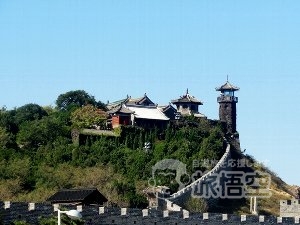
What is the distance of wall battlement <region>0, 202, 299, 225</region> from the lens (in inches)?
1260

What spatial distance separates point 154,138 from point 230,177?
5.72 m

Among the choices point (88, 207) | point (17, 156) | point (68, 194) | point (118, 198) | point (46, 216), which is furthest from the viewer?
point (17, 156)

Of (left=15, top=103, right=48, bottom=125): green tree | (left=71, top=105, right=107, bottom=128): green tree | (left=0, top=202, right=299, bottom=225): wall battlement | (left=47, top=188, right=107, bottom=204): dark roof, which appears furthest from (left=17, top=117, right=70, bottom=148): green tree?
(left=0, top=202, right=299, bottom=225): wall battlement

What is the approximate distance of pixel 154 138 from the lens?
221ft

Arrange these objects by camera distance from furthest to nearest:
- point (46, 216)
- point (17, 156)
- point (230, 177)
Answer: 1. point (230, 177)
2. point (17, 156)
3. point (46, 216)

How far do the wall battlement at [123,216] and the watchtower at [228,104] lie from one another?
34.4 metres

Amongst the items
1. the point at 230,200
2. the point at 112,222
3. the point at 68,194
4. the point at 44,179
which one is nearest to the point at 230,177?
the point at 230,200

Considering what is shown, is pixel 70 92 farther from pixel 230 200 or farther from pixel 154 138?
pixel 230 200

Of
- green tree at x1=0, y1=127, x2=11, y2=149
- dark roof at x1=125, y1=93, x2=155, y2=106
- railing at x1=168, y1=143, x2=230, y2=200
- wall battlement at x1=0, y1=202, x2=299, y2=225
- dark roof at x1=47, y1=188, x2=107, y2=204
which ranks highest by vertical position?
dark roof at x1=125, y1=93, x2=155, y2=106

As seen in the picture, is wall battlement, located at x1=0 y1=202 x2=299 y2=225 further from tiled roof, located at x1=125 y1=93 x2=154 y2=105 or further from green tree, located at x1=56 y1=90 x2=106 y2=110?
green tree, located at x1=56 y1=90 x2=106 y2=110

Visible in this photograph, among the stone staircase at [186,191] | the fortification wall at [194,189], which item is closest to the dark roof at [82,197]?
the stone staircase at [186,191]

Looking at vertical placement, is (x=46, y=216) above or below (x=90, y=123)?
below

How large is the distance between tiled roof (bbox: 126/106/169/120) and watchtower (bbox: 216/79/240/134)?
864 centimetres

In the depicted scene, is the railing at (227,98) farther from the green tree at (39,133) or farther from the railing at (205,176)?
the green tree at (39,133)
